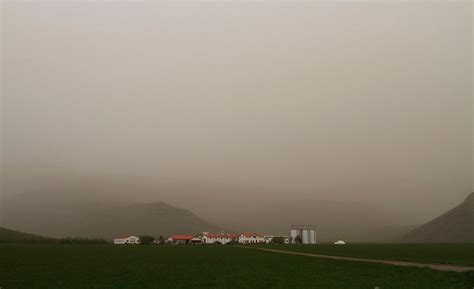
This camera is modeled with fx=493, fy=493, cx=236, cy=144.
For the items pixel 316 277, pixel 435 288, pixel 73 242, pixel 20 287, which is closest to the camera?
pixel 435 288

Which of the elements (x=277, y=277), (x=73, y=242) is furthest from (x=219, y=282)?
(x=73, y=242)

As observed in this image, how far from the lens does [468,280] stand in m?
37.1

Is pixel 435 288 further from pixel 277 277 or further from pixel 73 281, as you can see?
pixel 73 281

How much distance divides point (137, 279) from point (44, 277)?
905 centimetres

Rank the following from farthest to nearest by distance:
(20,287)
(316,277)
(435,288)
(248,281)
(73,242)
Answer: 1. (73,242)
2. (316,277)
3. (248,281)
4. (20,287)
5. (435,288)

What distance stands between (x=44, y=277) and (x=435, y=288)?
3205 cm

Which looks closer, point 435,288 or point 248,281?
point 435,288

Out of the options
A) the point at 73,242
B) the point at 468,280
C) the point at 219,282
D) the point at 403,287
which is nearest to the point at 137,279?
the point at 219,282

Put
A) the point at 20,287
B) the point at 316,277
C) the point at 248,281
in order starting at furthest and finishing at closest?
the point at 316,277
the point at 248,281
the point at 20,287

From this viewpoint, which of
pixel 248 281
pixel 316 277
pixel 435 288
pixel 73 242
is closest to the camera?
pixel 435 288

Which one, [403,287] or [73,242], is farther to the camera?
[73,242]

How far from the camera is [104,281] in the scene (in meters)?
39.2

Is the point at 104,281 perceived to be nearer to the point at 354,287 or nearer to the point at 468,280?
the point at 354,287

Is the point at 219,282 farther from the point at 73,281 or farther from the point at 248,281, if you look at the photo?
the point at 73,281
